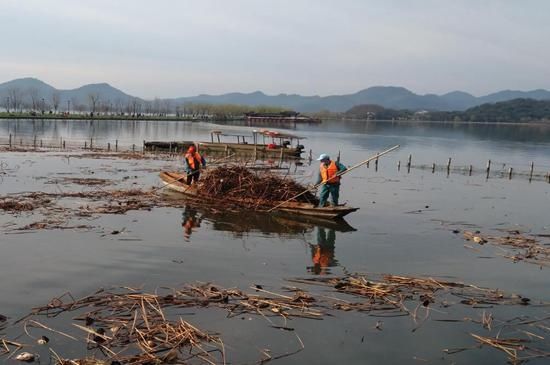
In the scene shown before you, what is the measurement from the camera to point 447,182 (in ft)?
110

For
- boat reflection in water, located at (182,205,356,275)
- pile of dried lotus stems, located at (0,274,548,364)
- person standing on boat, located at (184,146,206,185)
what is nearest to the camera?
pile of dried lotus stems, located at (0,274,548,364)

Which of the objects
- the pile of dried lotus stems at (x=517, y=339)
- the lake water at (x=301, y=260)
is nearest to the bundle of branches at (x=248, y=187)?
the lake water at (x=301, y=260)

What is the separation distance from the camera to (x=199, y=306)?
960 cm

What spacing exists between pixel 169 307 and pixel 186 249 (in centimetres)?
449

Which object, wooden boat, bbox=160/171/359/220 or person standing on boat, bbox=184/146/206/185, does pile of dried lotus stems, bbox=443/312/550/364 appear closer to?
wooden boat, bbox=160/171/359/220

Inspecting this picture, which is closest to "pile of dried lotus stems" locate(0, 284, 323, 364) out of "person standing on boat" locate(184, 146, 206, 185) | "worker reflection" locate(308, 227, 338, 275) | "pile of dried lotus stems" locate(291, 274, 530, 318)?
"pile of dried lotus stems" locate(291, 274, 530, 318)

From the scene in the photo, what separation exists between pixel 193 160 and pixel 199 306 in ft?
42.1

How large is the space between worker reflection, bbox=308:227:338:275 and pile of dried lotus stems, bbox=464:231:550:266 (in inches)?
194

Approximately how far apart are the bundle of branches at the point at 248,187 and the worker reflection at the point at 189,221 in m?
1.42

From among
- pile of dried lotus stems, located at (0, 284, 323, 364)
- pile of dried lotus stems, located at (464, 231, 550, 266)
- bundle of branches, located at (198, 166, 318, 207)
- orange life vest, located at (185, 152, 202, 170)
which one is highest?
orange life vest, located at (185, 152, 202, 170)

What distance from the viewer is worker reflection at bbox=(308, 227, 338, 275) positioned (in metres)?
12.7

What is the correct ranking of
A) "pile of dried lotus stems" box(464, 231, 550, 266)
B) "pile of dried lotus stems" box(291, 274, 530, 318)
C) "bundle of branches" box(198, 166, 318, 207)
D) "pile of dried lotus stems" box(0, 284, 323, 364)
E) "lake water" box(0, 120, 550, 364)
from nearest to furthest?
"pile of dried lotus stems" box(0, 284, 323, 364)
"lake water" box(0, 120, 550, 364)
"pile of dried lotus stems" box(291, 274, 530, 318)
"pile of dried lotus stems" box(464, 231, 550, 266)
"bundle of branches" box(198, 166, 318, 207)

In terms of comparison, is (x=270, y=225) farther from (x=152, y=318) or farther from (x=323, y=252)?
(x=152, y=318)

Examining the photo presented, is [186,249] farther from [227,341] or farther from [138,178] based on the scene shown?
[138,178]
